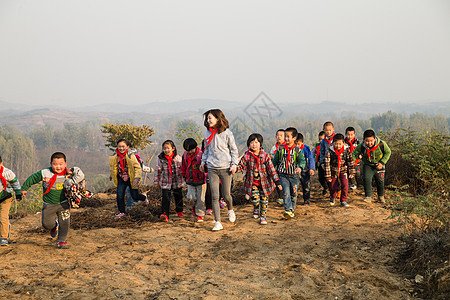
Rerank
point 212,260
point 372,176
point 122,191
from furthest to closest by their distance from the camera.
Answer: point 372,176, point 122,191, point 212,260

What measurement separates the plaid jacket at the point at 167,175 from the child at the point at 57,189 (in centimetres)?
185

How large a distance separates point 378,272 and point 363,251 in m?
0.75

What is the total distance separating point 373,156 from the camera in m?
7.90

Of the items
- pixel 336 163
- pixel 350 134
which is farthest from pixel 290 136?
pixel 350 134

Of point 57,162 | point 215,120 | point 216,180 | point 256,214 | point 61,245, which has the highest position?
point 215,120

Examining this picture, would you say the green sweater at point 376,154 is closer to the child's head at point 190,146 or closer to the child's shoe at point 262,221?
the child's shoe at point 262,221

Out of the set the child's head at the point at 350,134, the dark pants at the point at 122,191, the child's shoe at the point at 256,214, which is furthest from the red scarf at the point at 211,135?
the child's head at the point at 350,134

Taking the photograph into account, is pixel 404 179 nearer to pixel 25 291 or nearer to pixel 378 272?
pixel 378 272

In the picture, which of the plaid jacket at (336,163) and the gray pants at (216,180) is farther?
the plaid jacket at (336,163)

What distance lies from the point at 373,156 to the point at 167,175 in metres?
4.84

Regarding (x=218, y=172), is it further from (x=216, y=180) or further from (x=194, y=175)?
(x=194, y=175)

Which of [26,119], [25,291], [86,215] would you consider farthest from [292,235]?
[26,119]

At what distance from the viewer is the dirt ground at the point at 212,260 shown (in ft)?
12.4

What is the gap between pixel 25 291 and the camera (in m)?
3.74
